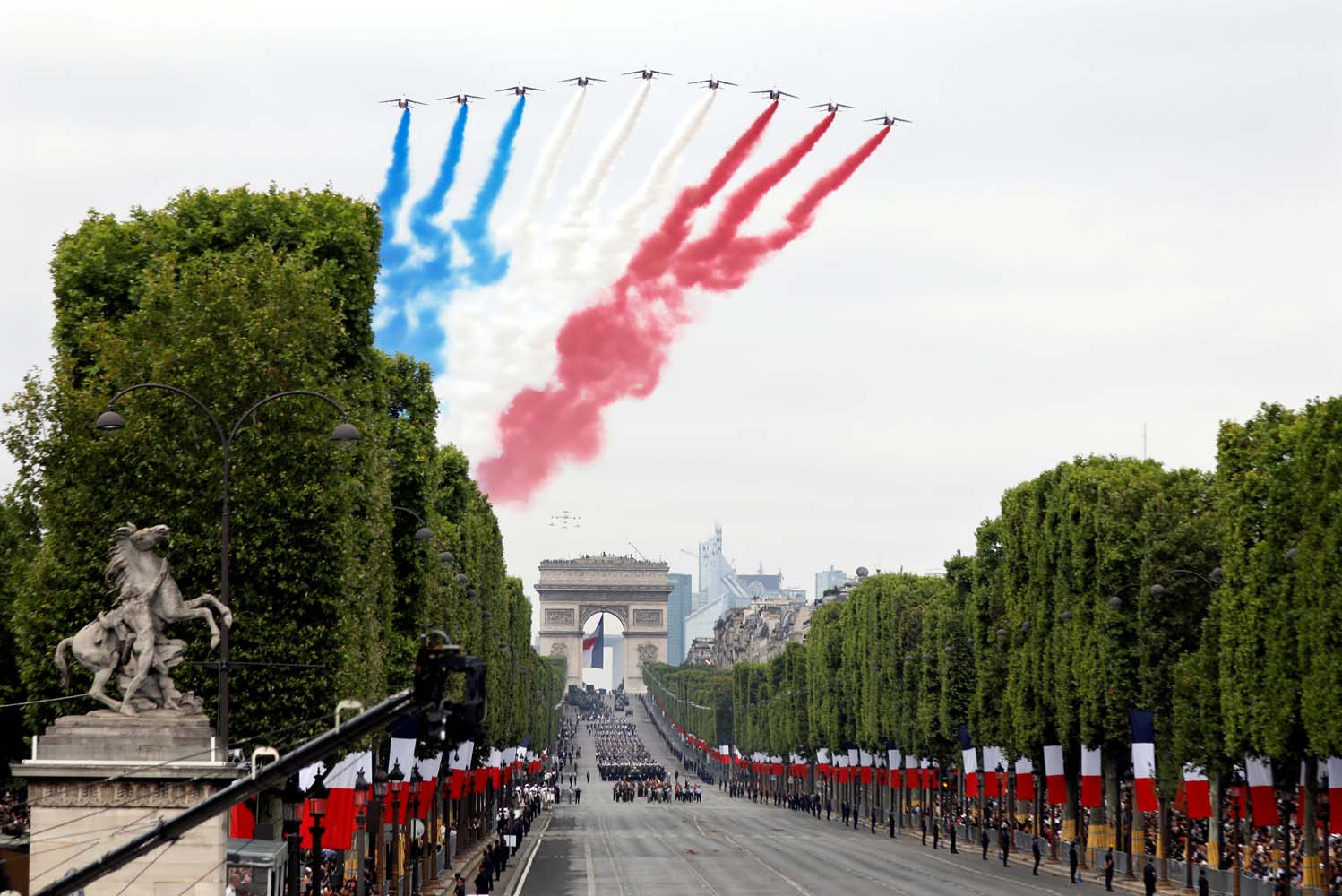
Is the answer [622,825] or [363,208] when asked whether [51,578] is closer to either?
[363,208]

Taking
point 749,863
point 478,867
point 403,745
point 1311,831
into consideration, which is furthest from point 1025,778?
point 403,745

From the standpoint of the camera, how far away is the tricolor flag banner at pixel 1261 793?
60625mm

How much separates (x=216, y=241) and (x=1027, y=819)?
69.1 metres

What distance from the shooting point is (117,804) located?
3306 centimetres

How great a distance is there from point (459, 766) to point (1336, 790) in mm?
36970

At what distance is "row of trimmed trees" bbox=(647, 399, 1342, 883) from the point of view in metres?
59.8

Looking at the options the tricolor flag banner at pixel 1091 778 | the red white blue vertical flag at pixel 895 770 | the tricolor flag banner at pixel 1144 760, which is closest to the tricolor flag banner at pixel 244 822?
the tricolor flag banner at pixel 1144 760

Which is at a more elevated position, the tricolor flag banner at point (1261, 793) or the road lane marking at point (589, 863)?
the tricolor flag banner at point (1261, 793)

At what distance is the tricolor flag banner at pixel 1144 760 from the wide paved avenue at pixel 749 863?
543 centimetres

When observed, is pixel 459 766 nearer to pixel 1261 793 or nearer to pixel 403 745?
pixel 403 745

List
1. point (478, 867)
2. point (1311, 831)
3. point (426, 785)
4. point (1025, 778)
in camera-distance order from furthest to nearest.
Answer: point (1025, 778)
point (478, 867)
point (426, 785)
point (1311, 831)

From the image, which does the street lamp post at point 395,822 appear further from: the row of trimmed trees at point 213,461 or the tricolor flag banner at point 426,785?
the row of trimmed trees at point 213,461

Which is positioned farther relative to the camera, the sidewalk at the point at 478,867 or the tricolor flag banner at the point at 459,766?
the tricolor flag banner at the point at 459,766

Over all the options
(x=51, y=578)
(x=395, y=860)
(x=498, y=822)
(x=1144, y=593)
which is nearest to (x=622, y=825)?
(x=498, y=822)
